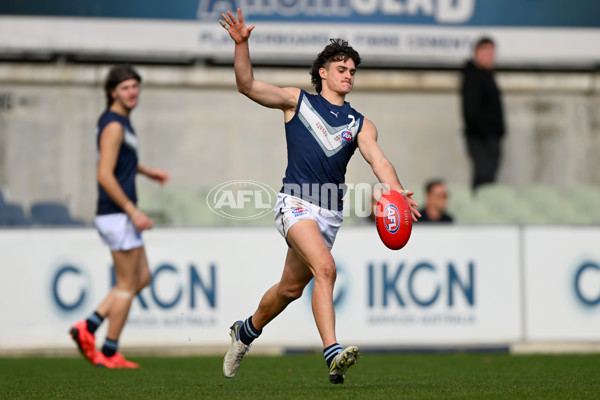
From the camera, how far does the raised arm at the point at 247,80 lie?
6.48 meters

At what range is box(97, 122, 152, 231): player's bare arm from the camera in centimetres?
867

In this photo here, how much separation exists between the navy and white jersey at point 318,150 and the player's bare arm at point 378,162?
2.6 inches

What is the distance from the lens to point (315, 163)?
6738 millimetres

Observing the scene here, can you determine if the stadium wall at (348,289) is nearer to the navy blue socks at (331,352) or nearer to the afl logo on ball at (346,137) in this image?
the afl logo on ball at (346,137)

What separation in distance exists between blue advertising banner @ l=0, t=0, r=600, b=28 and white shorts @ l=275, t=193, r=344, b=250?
362 inches

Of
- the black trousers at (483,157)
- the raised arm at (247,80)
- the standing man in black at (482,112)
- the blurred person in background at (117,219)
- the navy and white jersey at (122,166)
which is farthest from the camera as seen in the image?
the black trousers at (483,157)

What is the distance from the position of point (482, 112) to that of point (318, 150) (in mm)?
8068

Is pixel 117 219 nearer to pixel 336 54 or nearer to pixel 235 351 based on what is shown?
pixel 235 351

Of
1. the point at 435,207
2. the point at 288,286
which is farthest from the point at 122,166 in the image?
the point at 435,207

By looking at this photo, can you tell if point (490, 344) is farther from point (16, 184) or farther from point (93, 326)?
point (16, 184)

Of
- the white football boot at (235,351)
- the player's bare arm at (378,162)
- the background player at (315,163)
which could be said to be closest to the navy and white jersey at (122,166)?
the white football boot at (235,351)

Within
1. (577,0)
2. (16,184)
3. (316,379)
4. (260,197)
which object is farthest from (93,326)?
(577,0)

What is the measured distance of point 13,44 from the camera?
15.3 meters

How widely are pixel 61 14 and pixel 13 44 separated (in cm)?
79
